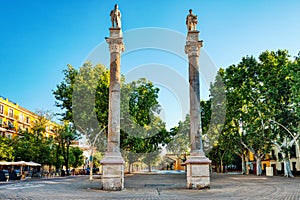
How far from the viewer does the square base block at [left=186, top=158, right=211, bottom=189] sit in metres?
14.7

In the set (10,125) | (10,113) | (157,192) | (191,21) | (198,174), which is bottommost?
(157,192)

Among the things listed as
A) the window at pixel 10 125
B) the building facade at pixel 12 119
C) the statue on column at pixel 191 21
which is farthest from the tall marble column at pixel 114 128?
the window at pixel 10 125

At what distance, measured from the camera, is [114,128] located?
15555 millimetres

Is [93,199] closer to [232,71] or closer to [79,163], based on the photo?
[232,71]

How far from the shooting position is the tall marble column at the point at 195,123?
14773mm

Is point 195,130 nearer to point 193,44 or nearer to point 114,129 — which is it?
point 114,129

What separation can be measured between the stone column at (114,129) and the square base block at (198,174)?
3420 millimetres

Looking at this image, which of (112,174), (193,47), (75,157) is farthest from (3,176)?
(75,157)

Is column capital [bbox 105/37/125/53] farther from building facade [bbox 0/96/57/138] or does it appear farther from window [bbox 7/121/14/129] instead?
window [bbox 7/121/14/129]

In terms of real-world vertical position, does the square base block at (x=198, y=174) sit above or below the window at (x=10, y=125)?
below

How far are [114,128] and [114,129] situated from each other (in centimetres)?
5

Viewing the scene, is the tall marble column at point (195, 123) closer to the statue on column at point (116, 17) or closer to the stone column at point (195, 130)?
the stone column at point (195, 130)

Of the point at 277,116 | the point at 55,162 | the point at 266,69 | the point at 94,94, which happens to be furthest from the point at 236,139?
the point at 55,162

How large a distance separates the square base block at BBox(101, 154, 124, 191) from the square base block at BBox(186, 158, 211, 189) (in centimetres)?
346
